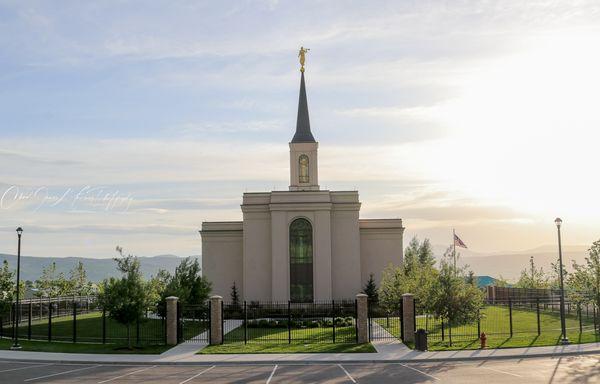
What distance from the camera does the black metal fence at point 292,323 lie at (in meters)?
34.1

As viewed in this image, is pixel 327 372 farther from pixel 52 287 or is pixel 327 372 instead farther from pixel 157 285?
pixel 52 287

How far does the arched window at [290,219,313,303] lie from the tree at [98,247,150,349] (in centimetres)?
2279

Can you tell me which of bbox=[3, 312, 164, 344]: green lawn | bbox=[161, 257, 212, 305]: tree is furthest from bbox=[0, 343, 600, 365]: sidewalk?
bbox=[161, 257, 212, 305]: tree

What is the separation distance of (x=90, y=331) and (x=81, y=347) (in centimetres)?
834

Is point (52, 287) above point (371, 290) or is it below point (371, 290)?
above

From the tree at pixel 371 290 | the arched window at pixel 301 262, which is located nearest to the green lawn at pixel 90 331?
the arched window at pixel 301 262

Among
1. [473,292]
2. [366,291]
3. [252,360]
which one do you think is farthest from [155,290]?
[366,291]

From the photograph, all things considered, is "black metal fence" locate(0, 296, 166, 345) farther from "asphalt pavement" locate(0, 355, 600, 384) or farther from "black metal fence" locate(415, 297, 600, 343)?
"black metal fence" locate(415, 297, 600, 343)

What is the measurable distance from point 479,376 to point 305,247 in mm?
32542

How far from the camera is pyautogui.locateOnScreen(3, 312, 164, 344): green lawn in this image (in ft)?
113

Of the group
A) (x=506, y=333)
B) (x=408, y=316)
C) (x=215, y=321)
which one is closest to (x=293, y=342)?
(x=215, y=321)

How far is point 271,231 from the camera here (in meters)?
55.1

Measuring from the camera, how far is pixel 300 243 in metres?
54.3

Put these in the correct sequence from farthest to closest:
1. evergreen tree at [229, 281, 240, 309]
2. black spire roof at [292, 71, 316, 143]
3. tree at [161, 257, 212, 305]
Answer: black spire roof at [292, 71, 316, 143] → evergreen tree at [229, 281, 240, 309] → tree at [161, 257, 212, 305]
